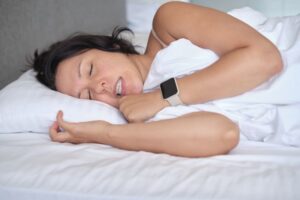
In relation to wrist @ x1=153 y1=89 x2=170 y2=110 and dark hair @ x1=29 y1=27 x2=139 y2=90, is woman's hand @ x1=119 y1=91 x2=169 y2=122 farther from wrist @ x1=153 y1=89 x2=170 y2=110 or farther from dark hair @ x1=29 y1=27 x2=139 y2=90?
dark hair @ x1=29 y1=27 x2=139 y2=90

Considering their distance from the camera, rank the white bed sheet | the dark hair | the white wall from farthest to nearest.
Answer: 1. the white wall
2. the dark hair
3. the white bed sheet

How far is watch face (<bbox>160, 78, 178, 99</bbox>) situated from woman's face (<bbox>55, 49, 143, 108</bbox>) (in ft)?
0.54

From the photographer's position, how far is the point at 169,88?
96cm

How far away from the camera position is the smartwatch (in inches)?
37.3

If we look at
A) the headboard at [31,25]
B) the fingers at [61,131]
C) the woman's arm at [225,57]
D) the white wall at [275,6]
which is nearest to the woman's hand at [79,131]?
the fingers at [61,131]

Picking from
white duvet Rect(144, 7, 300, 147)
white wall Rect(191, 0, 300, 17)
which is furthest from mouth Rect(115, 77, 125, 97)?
white wall Rect(191, 0, 300, 17)

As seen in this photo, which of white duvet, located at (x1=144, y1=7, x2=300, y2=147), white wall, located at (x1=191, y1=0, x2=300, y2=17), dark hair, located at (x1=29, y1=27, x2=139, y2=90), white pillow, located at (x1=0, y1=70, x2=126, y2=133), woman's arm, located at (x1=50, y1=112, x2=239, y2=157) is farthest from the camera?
white wall, located at (x1=191, y1=0, x2=300, y2=17)

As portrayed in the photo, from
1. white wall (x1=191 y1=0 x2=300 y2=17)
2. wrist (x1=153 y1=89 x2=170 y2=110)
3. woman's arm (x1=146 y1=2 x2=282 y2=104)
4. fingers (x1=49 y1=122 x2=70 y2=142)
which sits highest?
woman's arm (x1=146 y1=2 x2=282 y2=104)

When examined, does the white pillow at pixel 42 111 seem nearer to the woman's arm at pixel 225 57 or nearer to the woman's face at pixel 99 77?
the woman's face at pixel 99 77

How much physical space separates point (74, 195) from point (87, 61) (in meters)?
0.50

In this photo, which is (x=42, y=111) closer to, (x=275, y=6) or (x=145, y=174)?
(x=145, y=174)

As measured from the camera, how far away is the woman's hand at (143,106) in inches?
38.1

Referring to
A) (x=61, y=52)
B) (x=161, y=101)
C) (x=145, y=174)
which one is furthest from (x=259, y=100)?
(x=61, y=52)

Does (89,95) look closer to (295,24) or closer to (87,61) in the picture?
(87,61)
